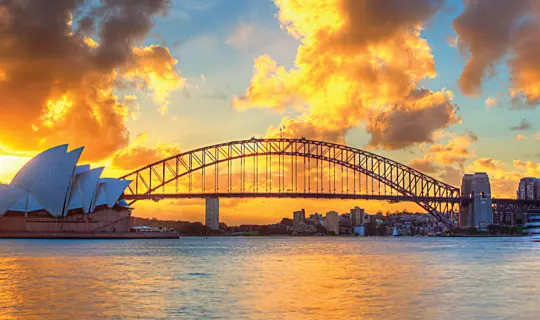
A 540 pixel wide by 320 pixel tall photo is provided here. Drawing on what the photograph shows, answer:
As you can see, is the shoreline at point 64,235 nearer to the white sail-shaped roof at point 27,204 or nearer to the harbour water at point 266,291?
the white sail-shaped roof at point 27,204

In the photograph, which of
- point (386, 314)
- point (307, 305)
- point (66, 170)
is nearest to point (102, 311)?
point (307, 305)

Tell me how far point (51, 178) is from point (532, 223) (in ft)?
188

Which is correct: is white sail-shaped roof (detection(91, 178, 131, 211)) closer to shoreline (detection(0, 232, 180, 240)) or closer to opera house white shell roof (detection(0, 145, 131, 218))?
opera house white shell roof (detection(0, 145, 131, 218))

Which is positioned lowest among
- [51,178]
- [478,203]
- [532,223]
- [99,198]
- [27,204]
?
[532,223]

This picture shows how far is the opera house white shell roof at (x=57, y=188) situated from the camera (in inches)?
2852

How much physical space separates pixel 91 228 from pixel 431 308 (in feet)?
228

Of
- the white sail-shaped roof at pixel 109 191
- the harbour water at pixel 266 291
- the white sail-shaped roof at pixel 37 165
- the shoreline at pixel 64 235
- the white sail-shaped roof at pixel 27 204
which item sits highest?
the white sail-shaped roof at pixel 37 165

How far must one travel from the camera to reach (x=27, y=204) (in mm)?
78188

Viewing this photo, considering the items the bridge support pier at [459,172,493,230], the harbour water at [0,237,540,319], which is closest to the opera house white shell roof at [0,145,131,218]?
the harbour water at [0,237,540,319]

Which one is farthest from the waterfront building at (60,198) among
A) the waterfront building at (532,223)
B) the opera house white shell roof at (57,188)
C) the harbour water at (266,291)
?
the waterfront building at (532,223)

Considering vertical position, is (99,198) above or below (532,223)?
above

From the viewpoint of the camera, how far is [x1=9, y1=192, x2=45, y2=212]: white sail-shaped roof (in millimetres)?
77625

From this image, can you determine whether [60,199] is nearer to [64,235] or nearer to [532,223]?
[64,235]

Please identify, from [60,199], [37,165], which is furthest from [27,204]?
[37,165]
